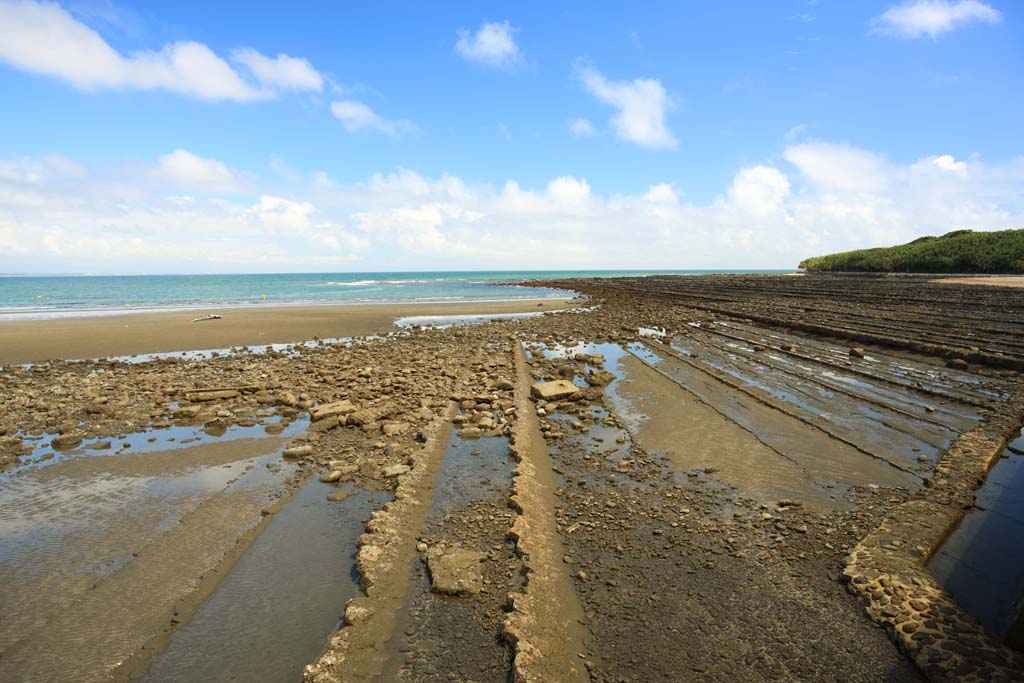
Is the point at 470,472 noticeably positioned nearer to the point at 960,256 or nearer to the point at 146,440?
the point at 146,440

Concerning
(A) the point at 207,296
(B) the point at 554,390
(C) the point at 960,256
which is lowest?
(B) the point at 554,390

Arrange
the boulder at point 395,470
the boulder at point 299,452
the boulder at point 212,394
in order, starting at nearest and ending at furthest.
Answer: the boulder at point 395,470 < the boulder at point 299,452 < the boulder at point 212,394

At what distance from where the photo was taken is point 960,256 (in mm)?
70688

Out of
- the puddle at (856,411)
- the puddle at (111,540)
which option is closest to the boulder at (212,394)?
the puddle at (111,540)

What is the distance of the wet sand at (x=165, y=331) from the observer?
814 inches

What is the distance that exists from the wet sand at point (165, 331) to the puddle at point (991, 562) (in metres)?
24.0

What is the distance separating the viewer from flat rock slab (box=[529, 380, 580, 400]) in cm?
1148

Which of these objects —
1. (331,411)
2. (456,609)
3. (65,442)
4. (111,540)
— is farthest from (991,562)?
(65,442)

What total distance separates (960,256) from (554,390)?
89.9m

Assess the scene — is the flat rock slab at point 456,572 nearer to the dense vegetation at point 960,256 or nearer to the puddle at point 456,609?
the puddle at point 456,609

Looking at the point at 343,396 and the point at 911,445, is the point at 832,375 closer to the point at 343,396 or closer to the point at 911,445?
the point at 911,445

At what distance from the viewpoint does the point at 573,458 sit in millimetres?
8180

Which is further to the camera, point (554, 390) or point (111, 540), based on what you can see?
point (554, 390)

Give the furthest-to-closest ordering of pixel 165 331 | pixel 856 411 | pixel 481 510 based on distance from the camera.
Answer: pixel 165 331 → pixel 856 411 → pixel 481 510
